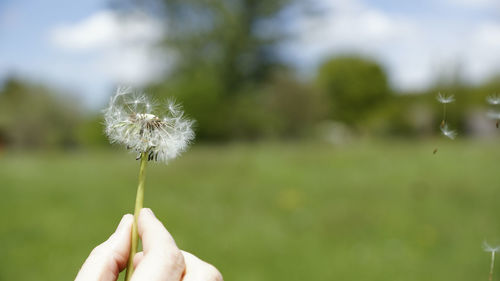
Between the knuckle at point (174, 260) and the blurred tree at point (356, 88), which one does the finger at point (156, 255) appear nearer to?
the knuckle at point (174, 260)

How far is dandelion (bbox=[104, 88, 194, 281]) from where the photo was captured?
1.09m

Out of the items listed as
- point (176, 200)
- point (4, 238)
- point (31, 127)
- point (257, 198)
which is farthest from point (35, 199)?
point (31, 127)

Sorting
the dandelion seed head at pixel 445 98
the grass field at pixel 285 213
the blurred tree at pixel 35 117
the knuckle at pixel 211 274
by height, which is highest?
the blurred tree at pixel 35 117

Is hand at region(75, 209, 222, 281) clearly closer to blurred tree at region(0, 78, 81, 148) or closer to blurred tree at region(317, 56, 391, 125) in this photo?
blurred tree at region(0, 78, 81, 148)

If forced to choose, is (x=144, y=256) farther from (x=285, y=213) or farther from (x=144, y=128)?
(x=285, y=213)

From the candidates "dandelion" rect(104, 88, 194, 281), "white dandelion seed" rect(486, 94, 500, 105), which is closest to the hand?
"dandelion" rect(104, 88, 194, 281)

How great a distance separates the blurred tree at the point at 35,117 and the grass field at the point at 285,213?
43.8ft

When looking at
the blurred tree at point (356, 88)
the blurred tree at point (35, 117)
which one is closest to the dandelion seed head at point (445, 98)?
the blurred tree at point (35, 117)

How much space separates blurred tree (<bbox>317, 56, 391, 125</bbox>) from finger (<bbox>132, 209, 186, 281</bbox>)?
6734 cm

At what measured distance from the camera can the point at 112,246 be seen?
1162mm

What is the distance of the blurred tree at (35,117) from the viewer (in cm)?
2614

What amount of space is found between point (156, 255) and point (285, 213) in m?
8.80

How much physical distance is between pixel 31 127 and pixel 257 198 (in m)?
20.9

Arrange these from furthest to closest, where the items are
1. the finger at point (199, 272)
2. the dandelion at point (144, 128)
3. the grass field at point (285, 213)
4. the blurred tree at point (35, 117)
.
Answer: the blurred tree at point (35, 117) → the grass field at point (285, 213) → the finger at point (199, 272) → the dandelion at point (144, 128)
